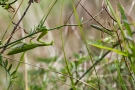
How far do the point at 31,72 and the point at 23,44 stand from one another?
747 mm

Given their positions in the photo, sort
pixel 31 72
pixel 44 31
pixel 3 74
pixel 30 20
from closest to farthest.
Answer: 1. pixel 44 31
2. pixel 31 72
3. pixel 3 74
4. pixel 30 20

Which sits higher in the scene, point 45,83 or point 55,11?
point 55,11

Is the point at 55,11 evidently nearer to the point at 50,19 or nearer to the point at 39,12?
the point at 50,19

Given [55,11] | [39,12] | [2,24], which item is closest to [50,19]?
[55,11]

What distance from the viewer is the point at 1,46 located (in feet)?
2.92

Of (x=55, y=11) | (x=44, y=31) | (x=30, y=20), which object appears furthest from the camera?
(x=55, y=11)

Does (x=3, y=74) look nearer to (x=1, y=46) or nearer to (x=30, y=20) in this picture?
(x=30, y=20)

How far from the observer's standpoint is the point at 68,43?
254 centimetres

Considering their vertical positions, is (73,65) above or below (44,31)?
below

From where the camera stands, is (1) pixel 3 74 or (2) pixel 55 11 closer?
(1) pixel 3 74

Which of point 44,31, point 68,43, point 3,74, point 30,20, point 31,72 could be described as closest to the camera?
point 44,31

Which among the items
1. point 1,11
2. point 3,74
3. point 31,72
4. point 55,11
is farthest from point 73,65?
point 55,11

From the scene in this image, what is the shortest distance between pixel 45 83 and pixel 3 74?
489mm

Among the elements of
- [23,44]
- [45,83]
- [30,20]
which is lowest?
[45,83]
